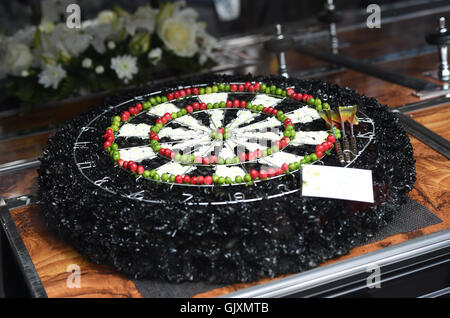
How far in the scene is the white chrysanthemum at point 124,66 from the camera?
2893mm

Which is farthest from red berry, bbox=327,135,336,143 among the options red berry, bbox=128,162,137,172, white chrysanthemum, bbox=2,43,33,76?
white chrysanthemum, bbox=2,43,33,76

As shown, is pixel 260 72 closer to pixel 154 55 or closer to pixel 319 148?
pixel 154 55

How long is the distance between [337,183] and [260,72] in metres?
1.77

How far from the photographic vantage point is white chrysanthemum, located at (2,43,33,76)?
288 cm

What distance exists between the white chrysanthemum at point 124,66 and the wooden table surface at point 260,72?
0.28m

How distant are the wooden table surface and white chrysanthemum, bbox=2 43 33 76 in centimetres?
25

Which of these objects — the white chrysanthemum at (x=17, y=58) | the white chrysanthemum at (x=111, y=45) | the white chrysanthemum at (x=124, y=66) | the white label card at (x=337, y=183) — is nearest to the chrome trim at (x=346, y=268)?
the white label card at (x=337, y=183)

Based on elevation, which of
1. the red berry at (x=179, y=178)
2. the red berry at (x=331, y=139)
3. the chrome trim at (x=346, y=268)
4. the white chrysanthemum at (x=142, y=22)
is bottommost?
the chrome trim at (x=346, y=268)

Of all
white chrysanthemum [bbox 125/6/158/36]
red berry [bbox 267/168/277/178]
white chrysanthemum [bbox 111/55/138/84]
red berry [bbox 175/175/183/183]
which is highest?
white chrysanthemum [bbox 125/6/158/36]

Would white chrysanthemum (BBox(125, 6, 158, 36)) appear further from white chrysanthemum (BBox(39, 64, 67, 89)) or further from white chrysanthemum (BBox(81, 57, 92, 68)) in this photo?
white chrysanthemum (BBox(39, 64, 67, 89))

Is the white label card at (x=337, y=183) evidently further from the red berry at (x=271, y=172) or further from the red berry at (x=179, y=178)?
the red berry at (x=179, y=178)
